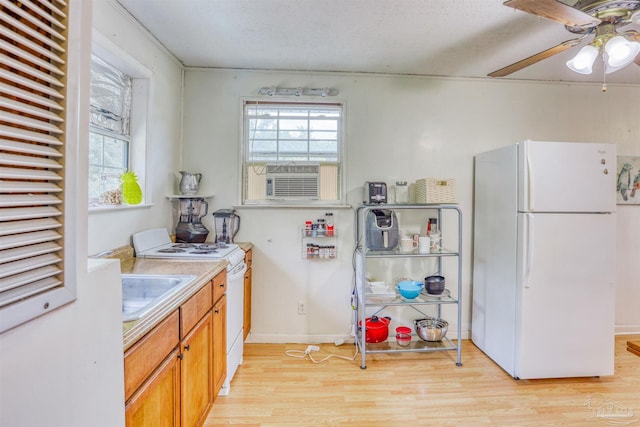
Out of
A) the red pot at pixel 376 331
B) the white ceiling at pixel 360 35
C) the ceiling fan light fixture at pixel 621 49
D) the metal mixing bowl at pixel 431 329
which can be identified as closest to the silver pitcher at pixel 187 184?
the white ceiling at pixel 360 35

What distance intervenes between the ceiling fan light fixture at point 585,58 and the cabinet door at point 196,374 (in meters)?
2.41

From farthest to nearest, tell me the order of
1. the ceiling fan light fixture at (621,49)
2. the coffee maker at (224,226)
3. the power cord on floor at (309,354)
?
1. the coffee maker at (224,226)
2. the power cord on floor at (309,354)
3. the ceiling fan light fixture at (621,49)

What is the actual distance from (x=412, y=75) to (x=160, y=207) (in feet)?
8.11

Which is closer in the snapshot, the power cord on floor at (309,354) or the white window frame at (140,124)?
the white window frame at (140,124)

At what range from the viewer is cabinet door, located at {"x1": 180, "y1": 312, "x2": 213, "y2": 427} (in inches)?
56.0

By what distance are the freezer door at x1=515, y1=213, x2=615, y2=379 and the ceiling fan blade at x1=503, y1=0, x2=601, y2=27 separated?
3.89ft

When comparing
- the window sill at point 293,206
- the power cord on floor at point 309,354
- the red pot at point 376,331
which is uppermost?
the window sill at point 293,206

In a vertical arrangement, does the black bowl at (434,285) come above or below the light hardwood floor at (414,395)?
above

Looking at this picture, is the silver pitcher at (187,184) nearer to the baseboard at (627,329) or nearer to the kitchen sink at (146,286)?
the kitchen sink at (146,286)

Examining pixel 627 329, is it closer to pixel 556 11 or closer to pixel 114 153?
pixel 556 11

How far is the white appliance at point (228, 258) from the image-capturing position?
206cm

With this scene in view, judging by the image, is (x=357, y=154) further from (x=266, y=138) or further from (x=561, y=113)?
(x=561, y=113)

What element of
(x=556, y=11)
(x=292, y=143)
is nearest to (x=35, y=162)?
(x=556, y=11)

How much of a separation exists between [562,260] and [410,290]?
3.52 ft
